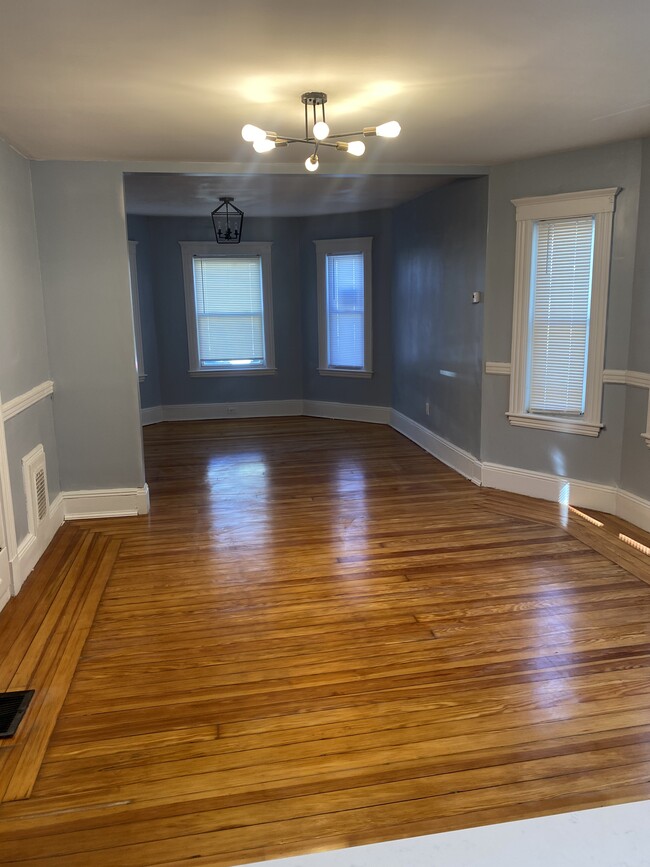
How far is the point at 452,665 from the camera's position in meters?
2.76

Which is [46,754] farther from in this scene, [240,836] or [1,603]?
[1,603]

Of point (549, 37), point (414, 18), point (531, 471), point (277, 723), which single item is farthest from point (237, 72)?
point (531, 471)

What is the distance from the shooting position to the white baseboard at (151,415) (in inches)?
325

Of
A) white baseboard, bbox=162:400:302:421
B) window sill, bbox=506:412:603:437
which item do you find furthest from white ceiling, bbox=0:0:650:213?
white baseboard, bbox=162:400:302:421

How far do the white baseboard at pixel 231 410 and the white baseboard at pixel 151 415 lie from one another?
74mm

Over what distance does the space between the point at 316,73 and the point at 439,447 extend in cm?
403

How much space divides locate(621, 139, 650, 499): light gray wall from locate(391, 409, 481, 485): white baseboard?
1.27m

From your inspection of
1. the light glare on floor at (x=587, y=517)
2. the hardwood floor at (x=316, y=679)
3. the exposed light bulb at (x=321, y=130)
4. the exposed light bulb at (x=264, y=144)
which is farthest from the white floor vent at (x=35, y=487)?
the light glare on floor at (x=587, y=517)

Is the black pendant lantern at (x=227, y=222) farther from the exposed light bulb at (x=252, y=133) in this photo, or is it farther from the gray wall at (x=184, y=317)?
the exposed light bulb at (x=252, y=133)

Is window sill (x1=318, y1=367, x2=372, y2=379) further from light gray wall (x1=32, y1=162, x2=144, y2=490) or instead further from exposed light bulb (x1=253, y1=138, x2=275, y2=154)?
exposed light bulb (x1=253, y1=138, x2=275, y2=154)

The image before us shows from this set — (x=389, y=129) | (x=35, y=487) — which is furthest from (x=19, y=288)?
(x=389, y=129)

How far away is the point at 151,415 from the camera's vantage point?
8367mm

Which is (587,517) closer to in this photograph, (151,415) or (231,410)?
(231,410)

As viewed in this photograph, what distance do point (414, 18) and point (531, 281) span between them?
2.83m
